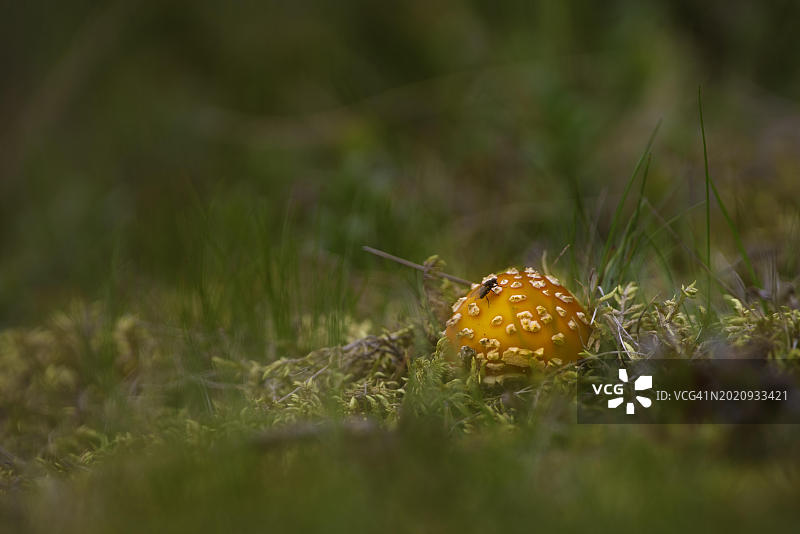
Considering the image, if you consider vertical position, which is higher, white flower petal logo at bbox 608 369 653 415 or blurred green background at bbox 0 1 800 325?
blurred green background at bbox 0 1 800 325

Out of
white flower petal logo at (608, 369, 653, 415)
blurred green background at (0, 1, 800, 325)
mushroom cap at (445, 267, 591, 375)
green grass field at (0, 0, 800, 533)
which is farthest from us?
blurred green background at (0, 1, 800, 325)

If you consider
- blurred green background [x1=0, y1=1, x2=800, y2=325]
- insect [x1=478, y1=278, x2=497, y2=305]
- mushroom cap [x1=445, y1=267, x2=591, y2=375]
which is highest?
blurred green background [x1=0, y1=1, x2=800, y2=325]

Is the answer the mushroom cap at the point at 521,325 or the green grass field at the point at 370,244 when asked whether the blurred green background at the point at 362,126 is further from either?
the mushroom cap at the point at 521,325

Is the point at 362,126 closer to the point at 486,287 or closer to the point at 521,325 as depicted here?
the point at 486,287

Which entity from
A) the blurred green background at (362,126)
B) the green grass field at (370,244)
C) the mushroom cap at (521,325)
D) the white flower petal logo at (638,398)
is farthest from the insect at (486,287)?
the blurred green background at (362,126)

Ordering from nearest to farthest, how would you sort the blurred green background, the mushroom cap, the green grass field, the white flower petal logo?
the green grass field, the white flower petal logo, the mushroom cap, the blurred green background

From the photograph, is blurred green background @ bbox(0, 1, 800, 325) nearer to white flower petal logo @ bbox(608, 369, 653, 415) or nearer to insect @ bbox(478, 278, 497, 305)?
insect @ bbox(478, 278, 497, 305)

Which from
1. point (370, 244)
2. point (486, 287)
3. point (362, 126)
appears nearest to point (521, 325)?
point (486, 287)

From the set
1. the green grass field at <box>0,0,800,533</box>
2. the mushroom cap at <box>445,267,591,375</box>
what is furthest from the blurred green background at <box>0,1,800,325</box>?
the mushroom cap at <box>445,267,591,375</box>
